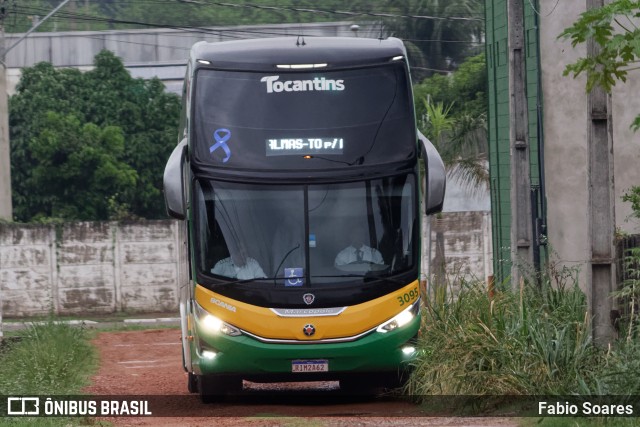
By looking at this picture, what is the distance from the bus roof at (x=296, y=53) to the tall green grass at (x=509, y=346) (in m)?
3.01

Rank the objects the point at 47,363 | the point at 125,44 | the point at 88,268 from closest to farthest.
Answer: the point at 47,363 < the point at 88,268 < the point at 125,44

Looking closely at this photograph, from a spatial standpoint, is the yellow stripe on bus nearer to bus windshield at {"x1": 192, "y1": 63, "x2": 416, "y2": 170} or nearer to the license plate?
the license plate

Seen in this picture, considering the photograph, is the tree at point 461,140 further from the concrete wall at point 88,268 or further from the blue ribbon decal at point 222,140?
the blue ribbon decal at point 222,140

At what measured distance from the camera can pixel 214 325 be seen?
14.2 meters

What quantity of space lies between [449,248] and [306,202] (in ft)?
63.3

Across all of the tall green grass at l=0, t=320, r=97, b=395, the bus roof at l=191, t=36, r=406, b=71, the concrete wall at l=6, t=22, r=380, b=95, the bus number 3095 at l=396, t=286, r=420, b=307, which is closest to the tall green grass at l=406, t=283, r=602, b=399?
the bus number 3095 at l=396, t=286, r=420, b=307

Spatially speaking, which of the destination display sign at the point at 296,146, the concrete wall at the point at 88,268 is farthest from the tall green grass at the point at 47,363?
the concrete wall at the point at 88,268

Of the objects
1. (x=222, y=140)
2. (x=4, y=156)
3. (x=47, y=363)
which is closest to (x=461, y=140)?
(x=4, y=156)

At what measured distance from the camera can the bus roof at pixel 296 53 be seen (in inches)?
578

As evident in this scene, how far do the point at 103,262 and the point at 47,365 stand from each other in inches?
629

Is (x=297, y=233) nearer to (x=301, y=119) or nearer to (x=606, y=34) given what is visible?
(x=301, y=119)

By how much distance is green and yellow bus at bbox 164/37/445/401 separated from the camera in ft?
46.3

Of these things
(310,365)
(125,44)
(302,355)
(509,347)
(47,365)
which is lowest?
(47,365)

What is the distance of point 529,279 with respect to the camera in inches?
634
